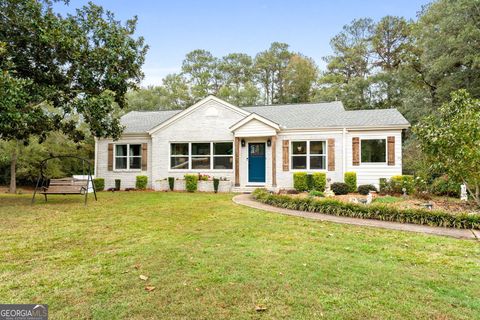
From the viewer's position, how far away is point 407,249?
477 centimetres

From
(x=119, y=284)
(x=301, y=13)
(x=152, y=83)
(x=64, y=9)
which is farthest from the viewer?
(x=152, y=83)

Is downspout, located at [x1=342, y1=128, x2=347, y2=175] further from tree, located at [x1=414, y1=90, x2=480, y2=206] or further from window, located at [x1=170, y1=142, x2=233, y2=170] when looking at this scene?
window, located at [x1=170, y1=142, x2=233, y2=170]

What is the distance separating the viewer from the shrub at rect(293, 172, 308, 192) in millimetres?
13195

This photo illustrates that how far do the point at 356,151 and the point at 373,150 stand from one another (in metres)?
0.78

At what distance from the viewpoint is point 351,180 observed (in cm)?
1291

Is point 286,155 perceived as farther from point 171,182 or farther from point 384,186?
point 171,182

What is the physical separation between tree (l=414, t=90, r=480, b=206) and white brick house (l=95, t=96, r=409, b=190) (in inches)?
172

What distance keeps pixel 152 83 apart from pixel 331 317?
34.9m

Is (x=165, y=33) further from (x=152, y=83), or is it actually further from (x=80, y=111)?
(x=152, y=83)

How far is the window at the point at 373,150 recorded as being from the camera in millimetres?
13156

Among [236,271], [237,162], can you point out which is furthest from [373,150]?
[236,271]

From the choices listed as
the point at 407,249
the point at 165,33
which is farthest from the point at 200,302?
the point at 165,33

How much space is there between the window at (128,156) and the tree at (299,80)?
68.2 feet

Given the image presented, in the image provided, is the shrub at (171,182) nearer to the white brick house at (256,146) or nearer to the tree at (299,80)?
the white brick house at (256,146)
